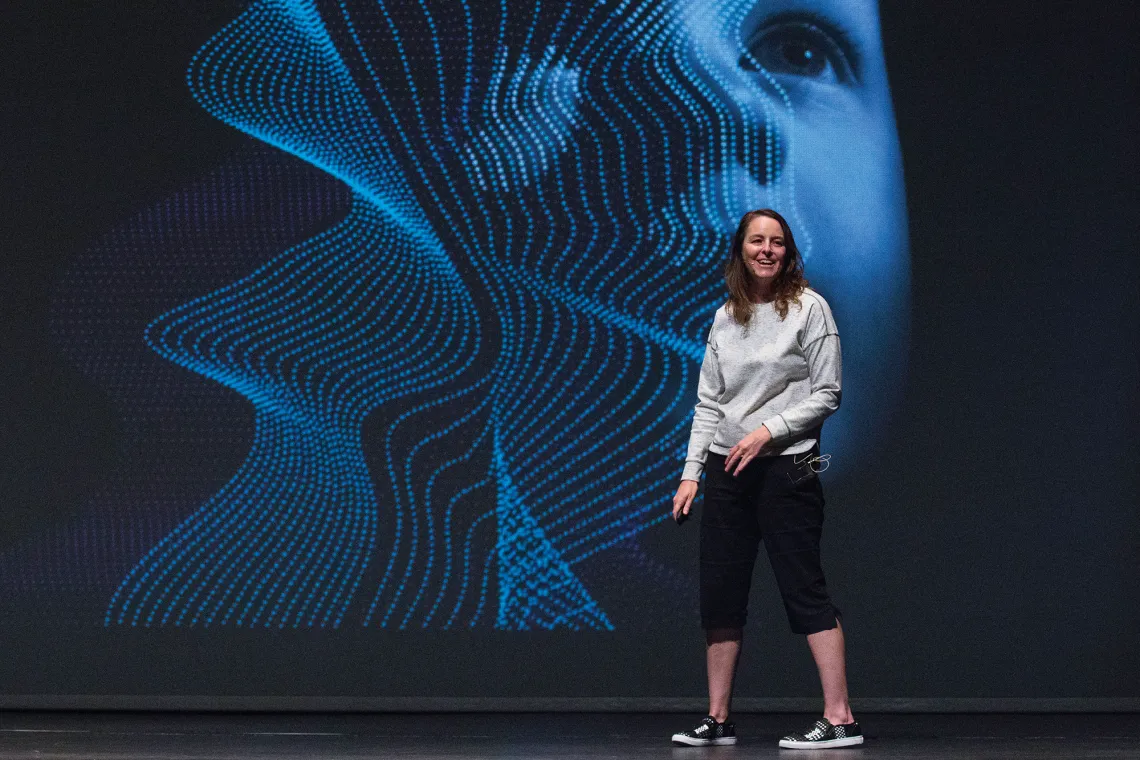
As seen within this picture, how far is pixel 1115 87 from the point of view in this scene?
360 cm

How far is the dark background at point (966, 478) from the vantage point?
353cm

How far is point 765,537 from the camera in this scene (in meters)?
2.79

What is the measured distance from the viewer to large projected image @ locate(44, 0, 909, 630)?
3596mm

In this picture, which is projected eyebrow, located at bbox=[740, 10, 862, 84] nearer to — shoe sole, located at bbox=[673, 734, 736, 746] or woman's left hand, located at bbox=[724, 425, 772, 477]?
woman's left hand, located at bbox=[724, 425, 772, 477]

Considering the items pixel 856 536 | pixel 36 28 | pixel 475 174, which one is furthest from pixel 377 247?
pixel 856 536

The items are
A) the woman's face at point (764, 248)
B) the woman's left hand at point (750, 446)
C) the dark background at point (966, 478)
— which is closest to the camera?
the woman's left hand at point (750, 446)

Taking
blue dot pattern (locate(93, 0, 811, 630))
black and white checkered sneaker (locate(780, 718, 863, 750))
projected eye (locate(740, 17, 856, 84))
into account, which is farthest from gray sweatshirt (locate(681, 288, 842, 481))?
projected eye (locate(740, 17, 856, 84))

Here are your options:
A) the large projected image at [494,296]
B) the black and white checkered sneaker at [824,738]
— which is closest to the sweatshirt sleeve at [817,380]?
the black and white checkered sneaker at [824,738]

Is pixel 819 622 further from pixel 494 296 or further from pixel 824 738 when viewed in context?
pixel 494 296

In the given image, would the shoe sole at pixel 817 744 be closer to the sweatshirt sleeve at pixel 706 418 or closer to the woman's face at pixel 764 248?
the sweatshirt sleeve at pixel 706 418

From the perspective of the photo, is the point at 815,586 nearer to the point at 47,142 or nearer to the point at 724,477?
the point at 724,477

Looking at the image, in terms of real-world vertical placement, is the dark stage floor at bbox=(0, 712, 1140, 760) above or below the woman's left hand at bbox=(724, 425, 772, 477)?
below

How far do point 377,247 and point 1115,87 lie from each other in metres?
2.17

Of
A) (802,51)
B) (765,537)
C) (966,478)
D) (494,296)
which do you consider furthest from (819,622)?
(802,51)
